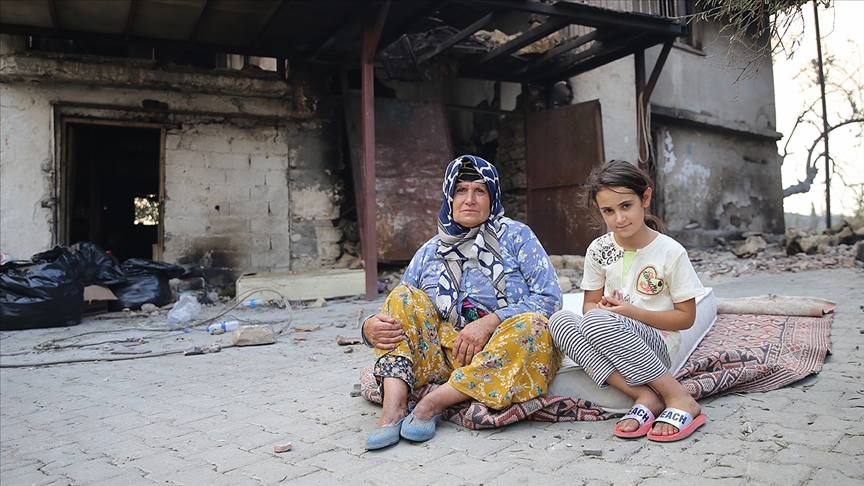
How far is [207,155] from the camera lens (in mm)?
8062

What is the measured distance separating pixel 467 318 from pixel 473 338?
0.24 m

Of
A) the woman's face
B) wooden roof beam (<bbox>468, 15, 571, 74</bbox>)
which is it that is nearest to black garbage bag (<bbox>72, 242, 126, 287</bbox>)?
the woman's face

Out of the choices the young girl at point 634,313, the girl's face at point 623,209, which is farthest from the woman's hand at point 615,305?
the girl's face at point 623,209

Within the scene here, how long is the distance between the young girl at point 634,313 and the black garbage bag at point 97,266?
5491mm

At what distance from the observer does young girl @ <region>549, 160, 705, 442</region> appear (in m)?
2.10

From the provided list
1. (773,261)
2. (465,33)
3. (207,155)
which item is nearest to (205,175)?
(207,155)

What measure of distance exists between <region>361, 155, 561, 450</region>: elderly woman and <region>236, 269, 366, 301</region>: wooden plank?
4.66 m

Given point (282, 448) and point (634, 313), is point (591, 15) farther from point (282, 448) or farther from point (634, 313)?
point (282, 448)

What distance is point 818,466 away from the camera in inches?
66.3

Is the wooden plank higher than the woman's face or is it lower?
lower

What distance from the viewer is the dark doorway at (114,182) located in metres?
10.8

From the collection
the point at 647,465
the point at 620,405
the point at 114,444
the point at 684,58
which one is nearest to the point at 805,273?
the point at 684,58

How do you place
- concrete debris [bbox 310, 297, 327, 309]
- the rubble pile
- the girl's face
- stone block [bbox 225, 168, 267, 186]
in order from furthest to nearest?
1. stone block [bbox 225, 168, 267, 186]
2. the rubble pile
3. concrete debris [bbox 310, 297, 327, 309]
4. the girl's face

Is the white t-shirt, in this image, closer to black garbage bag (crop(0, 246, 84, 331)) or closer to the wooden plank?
the wooden plank
